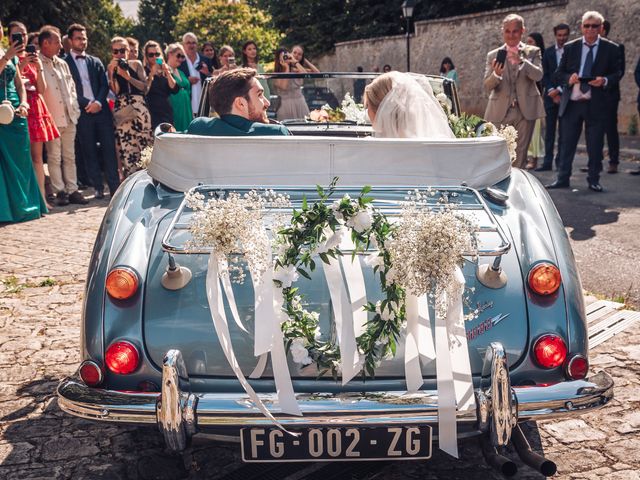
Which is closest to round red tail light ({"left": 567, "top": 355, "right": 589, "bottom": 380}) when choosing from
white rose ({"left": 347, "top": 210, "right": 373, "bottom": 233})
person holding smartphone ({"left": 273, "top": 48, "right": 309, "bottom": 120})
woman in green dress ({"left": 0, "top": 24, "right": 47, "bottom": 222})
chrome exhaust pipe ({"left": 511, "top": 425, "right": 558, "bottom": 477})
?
chrome exhaust pipe ({"left": 511, "top": 425, "right": 558, "bottom": 477})

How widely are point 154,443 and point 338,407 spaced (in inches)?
47.7

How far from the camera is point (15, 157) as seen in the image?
8.02 meters

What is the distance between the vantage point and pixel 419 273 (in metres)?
2.59

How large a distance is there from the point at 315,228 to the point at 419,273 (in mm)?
424

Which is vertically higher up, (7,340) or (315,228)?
(315,228)

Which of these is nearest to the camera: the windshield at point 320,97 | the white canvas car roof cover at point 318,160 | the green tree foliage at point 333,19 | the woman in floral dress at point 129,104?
the white canvas car roof cover at point 318,160

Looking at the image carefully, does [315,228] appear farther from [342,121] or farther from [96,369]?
[342,121]

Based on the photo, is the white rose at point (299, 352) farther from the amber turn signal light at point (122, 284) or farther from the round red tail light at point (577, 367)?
the round red tail light at point (577, 367)

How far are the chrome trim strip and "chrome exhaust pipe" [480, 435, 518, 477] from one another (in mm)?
215

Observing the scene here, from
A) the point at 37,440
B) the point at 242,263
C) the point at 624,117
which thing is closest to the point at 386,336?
the point at 242,263

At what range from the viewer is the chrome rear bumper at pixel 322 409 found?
8.17 ft

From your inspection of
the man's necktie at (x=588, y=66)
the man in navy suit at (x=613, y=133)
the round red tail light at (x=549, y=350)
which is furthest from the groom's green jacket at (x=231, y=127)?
the man in navy suit at (x=613, y=133)

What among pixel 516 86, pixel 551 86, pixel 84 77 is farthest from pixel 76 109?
pixel 551 86

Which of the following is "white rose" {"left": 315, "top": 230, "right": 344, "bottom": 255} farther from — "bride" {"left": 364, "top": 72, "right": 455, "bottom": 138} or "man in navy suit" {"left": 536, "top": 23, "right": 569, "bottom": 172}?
"man in navy suit" {"left": 536, "top": 23, "right": 569, "bottom": 172}
